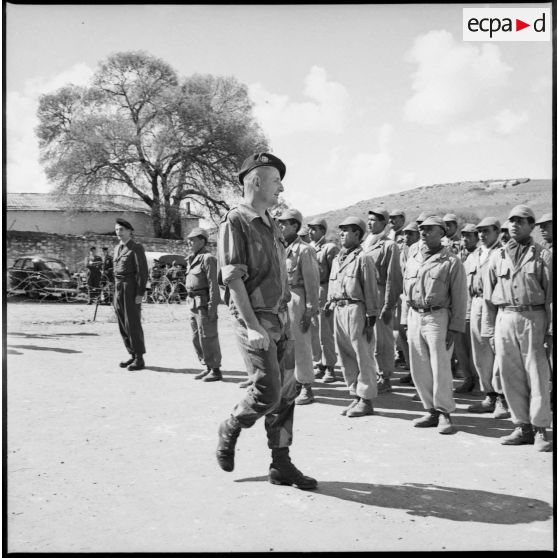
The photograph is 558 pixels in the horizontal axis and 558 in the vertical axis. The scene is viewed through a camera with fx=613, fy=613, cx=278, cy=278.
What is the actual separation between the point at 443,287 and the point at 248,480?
2607 millimetres

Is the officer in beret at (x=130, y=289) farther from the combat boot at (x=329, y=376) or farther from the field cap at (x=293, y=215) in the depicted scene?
the field cap at (x=293, y=215)

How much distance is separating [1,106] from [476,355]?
5.30 m

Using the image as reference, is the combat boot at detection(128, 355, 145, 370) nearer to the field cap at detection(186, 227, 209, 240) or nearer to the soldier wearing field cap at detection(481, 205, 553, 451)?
the field cap at detection(186, 227, 209, 240)

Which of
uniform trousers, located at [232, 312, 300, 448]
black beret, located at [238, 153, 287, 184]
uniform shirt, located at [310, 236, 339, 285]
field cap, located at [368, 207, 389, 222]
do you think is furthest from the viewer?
uniform shirt, located at [310, 236, 339, 285]

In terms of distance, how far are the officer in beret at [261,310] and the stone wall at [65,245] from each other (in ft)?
67.8

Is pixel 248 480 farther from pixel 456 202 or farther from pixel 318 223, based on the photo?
pixel 456 202

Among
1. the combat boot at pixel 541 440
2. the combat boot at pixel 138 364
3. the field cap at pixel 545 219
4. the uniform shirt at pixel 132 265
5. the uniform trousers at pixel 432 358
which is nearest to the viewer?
the combat boot at pixel 541 440

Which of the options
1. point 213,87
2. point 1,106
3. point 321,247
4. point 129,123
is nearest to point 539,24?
point 1,106

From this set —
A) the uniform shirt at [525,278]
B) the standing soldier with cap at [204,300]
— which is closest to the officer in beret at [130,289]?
the standing soldier with cap at [204,300]

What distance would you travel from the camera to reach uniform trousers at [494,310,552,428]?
4.90m

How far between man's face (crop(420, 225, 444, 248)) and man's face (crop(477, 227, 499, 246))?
141 centimetres

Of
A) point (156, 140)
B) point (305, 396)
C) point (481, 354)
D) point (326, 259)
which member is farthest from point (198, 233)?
point (156, 140)

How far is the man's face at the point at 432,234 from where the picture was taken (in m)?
5.73

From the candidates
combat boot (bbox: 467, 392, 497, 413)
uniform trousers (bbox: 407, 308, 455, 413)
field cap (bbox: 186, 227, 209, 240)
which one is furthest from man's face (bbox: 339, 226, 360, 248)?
field cap (bbox: 186, 227, 209, 240)
